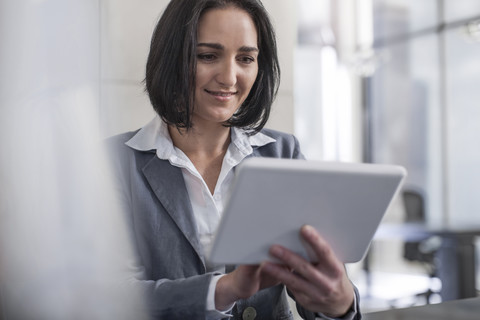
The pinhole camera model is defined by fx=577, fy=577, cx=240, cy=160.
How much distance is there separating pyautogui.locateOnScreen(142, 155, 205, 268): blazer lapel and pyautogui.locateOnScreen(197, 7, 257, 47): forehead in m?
0.30

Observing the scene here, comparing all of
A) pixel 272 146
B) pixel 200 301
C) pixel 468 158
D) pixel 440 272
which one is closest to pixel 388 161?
pixel 468 158

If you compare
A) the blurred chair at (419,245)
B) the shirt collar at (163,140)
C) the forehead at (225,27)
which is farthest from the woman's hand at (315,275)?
the blurred chair at (419,245)

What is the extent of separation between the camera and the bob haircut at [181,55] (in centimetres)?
128

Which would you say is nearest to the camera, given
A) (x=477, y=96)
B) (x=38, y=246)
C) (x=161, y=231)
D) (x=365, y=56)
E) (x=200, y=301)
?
(x=38, y=246)

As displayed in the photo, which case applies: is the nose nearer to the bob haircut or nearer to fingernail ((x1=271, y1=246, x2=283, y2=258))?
the bob haircut

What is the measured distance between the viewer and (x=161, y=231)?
1201 millimetres

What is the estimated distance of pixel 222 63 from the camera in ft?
4.25

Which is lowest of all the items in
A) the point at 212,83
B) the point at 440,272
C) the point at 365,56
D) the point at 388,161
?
the point at 440,272

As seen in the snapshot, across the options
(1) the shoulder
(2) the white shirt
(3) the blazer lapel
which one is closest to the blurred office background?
(1) the shoulder

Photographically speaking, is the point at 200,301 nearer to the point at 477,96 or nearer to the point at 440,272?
the point at 440,272

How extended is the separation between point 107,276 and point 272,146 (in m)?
0.97

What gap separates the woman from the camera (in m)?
1.18

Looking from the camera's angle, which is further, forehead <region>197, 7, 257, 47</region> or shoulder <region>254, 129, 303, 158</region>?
shoulder <region>254, 129, 303, 158</region>

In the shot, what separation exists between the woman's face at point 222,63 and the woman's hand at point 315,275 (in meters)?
0.53
